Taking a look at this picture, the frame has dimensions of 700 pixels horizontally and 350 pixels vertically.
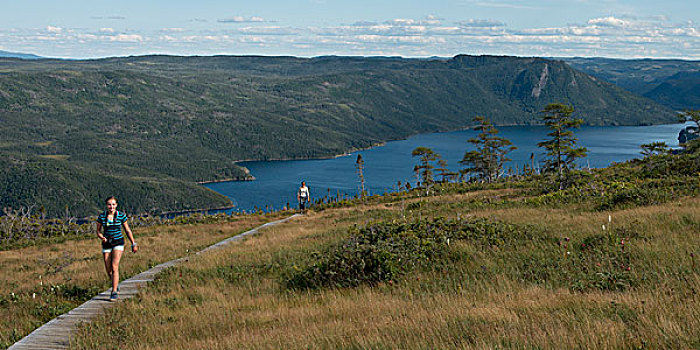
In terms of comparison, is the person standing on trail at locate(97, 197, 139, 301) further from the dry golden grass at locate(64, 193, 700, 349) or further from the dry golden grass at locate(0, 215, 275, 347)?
the dry golden grass at locate(0, 215, 275, 347)

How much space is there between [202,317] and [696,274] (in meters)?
7.72

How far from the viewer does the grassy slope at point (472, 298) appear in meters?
6.66

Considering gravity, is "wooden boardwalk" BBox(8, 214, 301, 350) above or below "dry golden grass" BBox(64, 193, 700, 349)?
below

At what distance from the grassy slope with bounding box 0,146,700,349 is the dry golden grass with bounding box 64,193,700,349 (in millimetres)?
25

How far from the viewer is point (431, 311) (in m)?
8.05

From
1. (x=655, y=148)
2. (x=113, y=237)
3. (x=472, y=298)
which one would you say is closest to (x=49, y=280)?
(x=113, y=237)

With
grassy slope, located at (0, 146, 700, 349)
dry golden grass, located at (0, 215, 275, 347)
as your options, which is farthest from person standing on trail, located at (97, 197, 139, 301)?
dry golden grass, located at (0, 215, 275, 347)

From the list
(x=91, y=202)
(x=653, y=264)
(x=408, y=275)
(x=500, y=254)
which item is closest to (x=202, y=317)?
(x=408, y=275)

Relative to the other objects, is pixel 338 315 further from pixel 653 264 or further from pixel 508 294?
pixel 653 264

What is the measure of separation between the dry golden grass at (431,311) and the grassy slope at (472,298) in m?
0.03

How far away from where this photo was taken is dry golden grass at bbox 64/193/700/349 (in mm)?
6441

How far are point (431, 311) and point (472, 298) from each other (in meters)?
1.03

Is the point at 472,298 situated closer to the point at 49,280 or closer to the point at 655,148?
the point at 49,280

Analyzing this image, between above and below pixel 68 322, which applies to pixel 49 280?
below
